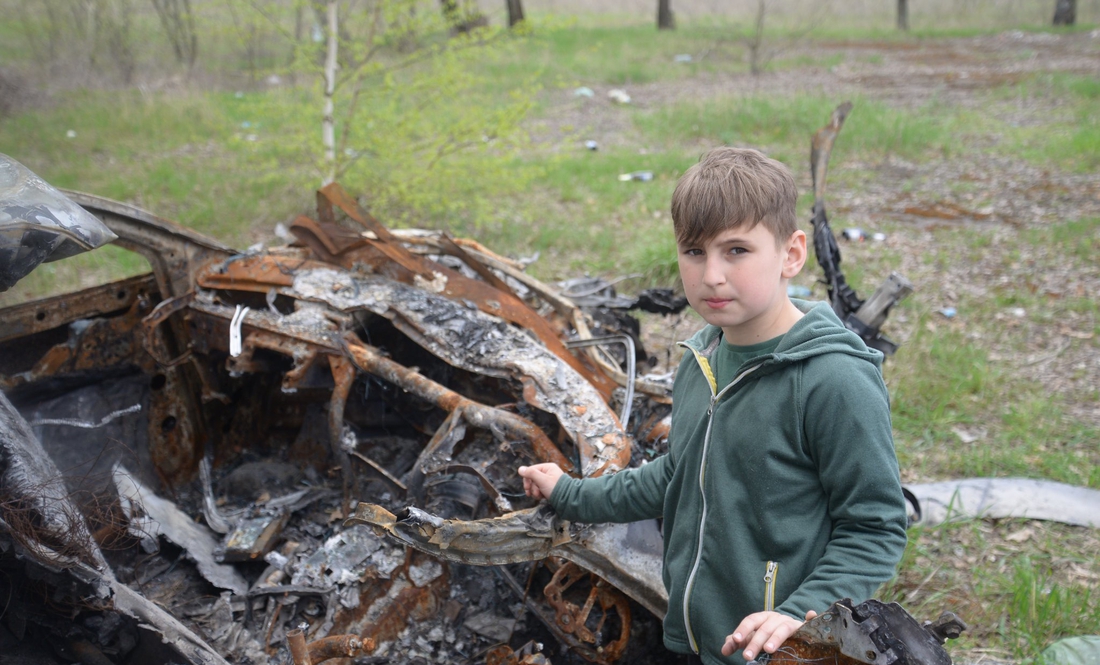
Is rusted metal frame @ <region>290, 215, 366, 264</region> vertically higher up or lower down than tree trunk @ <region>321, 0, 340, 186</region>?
lower down

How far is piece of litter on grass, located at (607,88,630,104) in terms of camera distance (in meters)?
12.4

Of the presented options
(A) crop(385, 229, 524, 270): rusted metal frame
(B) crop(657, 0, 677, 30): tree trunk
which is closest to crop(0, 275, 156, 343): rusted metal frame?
(A) crop(385, 229, 524, 270): rusted metal frame

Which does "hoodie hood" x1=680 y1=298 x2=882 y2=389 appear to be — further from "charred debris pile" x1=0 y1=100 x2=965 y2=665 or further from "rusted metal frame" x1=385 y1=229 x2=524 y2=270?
"rusted metal frame" x1=385 y1=229 x2=524 y2=270

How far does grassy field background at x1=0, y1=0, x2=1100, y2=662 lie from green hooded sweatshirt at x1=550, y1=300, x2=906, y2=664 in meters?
1.73

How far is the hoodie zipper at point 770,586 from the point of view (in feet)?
5.23

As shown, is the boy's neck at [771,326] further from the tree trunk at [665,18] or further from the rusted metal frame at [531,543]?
the tree trunk at [665,18]

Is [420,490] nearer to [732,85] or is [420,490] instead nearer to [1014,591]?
[1014,591]

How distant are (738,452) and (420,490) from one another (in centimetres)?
135

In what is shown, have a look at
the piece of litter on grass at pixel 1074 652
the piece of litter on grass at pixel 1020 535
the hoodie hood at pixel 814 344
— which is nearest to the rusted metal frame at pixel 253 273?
the hoodie hood at pixel 814 344

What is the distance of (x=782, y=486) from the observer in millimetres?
1569

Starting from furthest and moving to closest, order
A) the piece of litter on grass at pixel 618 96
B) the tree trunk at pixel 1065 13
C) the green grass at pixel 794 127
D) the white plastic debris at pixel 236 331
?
the tree trunk at pixel 1065 13 → the piece of litter on grass at pixel 618 96 → the green grass at pixel 794 127 → the white plastic debris at pixel 236 331

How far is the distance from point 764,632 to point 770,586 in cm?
21

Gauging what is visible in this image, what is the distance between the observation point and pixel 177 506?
3211 millimetres

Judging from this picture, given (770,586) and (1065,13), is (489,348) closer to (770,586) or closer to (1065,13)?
(770,586)
